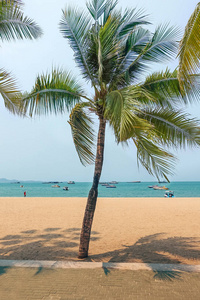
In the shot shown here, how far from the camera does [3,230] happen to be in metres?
10.4

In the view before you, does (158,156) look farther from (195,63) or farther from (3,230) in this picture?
(3,230)

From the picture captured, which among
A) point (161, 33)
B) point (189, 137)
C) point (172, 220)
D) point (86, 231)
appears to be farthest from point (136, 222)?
point (161, 33)

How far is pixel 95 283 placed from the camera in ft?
14.9

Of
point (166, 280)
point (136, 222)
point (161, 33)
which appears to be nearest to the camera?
point (166, 280)

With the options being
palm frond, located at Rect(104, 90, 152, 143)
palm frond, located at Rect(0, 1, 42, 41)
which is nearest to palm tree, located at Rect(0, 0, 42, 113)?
palm frond, located at Rect(0, 1, 42, 41)

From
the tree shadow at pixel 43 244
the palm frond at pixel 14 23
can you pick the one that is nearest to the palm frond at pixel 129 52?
the palm frond at pixel 14 23

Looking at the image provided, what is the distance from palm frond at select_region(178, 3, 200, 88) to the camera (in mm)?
3828

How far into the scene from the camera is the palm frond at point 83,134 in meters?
7.02

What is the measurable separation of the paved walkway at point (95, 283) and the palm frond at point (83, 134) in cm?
308

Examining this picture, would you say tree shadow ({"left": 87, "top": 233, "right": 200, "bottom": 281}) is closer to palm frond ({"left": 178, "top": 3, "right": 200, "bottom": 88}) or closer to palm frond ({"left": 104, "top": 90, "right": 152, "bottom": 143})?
palm frond ({"left": 104, "top": 90, "right": 152, "bottom": 143})

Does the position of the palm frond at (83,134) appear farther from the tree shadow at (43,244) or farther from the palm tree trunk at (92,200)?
the tree shadow at (43,244)

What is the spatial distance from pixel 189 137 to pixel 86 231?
369cm

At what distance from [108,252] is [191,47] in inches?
230

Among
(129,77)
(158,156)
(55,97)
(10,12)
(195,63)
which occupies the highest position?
(10,12)
